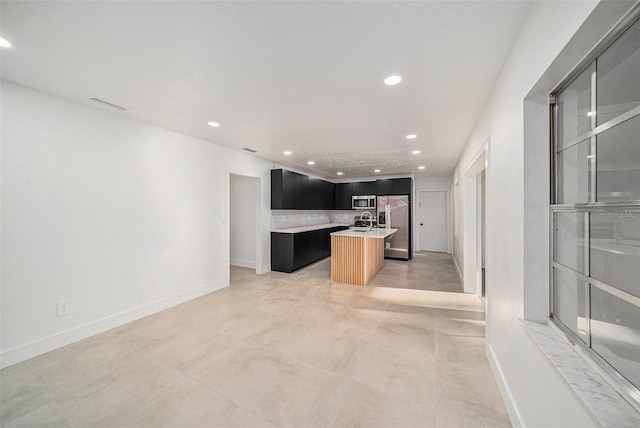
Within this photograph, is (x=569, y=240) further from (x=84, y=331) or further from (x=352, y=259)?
(x=84, y=331)

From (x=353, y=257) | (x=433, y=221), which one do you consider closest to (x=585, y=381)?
(x=353, y=257)

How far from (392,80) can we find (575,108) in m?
1.24

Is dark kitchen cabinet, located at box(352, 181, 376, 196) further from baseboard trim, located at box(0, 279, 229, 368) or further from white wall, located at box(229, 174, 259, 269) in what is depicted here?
baseboard trim, located at box(0, 279, 229, 368)

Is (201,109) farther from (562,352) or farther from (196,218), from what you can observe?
(562,352)

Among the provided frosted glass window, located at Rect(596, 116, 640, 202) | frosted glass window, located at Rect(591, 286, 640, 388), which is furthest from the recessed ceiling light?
frosted glass window, located at Rect(591, 286, 640, 388)

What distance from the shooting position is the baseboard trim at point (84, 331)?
85.5 inches

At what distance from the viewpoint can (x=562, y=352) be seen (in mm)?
1112

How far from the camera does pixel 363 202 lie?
24.4ft

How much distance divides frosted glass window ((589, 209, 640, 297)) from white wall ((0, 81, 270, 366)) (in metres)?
4.07

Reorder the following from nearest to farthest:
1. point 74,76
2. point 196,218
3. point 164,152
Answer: point 74,76 → point 164,152 → point 196,218

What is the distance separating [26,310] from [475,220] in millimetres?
5722

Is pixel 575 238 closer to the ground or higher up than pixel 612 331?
higher up

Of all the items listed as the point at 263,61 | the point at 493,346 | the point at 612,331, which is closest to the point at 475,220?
the point at 493,346

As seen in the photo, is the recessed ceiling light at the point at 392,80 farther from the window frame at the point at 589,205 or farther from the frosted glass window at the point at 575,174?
the frosted glass window at the point at 575,174
